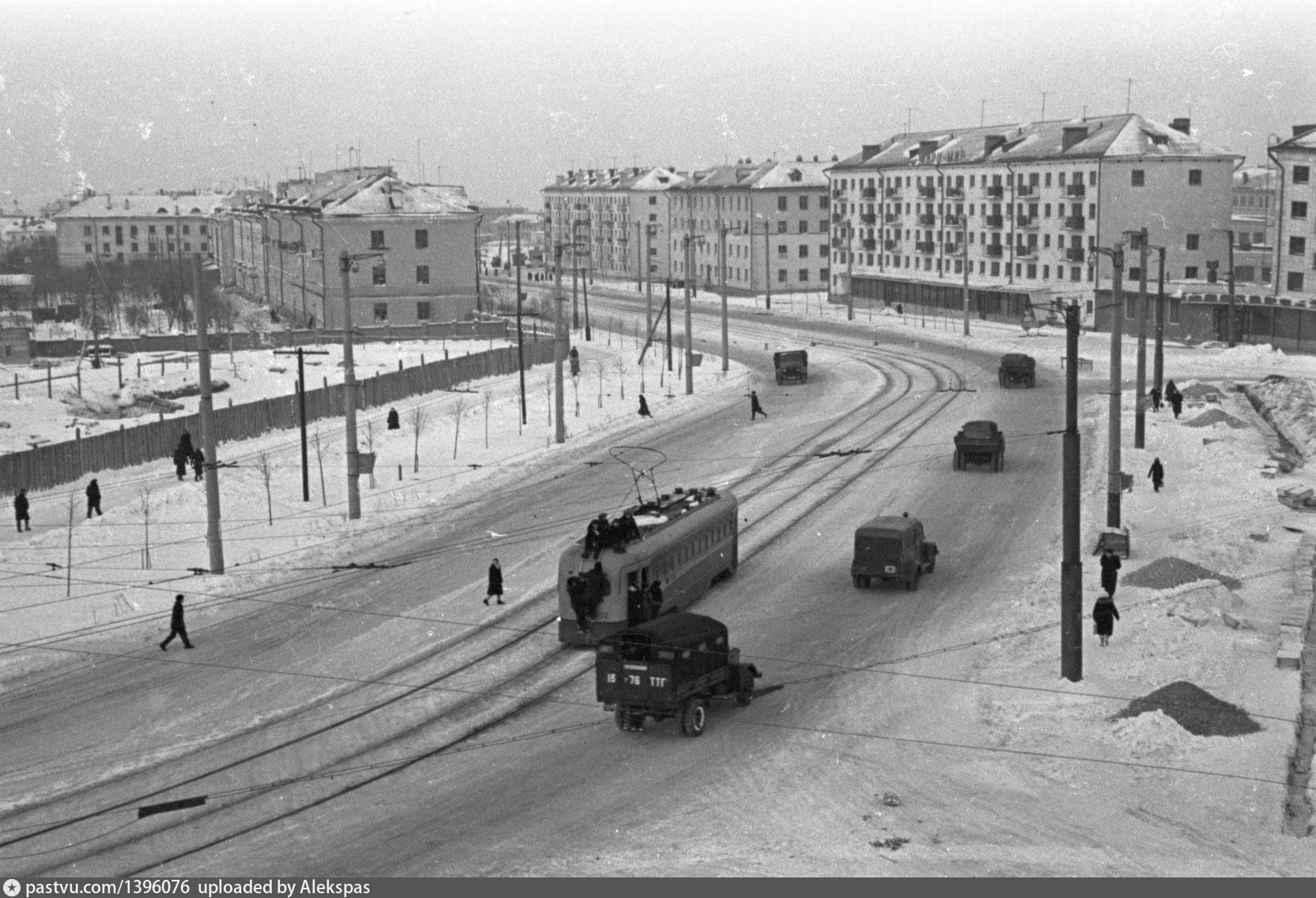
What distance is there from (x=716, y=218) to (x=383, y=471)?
9359 cm

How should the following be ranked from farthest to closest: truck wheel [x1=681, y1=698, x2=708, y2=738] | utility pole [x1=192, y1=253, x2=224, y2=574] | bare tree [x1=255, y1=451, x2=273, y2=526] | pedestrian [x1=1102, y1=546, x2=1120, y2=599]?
bare tree [x1=255, y1=451, x2=273, y2=526] < utility pole [x1=192, y1=253, x2=224, y2=574] < pedestrian [x1=1102, y1=546, x2=1120, y2=599] < truck wheel [x1=681, y1=698, x2=708, y2=738]

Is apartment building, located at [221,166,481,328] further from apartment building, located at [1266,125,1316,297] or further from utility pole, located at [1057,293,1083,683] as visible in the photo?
utility pole, located at [1057,293,1083,683]

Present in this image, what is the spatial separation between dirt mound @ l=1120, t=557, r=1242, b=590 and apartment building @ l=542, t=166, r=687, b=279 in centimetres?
11684

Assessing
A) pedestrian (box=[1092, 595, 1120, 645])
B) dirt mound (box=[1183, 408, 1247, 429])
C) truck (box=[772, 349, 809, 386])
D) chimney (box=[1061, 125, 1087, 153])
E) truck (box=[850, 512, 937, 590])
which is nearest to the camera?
pedestrian (box=[1092, 595, 1120, 645])

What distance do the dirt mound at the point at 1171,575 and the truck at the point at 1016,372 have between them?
34.5 metres

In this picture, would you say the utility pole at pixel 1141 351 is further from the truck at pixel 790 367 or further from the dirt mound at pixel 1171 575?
the truck at pixel 790 367

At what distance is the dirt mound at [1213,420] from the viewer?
5425 cm

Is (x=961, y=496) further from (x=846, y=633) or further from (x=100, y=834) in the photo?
(x=100, y=834)

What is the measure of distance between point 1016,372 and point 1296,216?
2842 centimetres

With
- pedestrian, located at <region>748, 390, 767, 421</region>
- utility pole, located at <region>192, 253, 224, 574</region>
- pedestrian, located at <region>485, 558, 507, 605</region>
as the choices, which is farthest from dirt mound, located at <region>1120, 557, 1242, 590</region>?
pedestrian, located at <region>748, 390, 767, 421</region>

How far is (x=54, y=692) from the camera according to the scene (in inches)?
1048

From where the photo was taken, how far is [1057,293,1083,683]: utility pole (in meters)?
25.7

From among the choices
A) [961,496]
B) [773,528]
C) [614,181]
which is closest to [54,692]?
[773,528]

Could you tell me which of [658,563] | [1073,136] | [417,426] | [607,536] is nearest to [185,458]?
→ [417,426]
